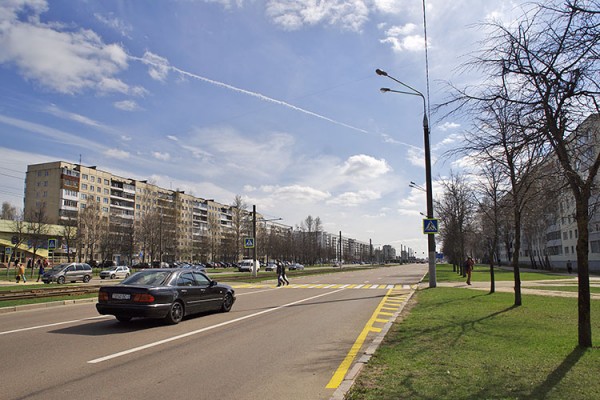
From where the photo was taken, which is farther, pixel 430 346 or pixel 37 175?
pixel 37 175

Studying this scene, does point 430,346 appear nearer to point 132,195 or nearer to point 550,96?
point 550,96

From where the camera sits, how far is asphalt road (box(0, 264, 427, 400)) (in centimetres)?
572

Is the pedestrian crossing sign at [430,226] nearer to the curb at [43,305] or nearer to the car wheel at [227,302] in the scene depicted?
the car wheel at [227,302]

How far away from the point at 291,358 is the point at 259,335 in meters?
2.46

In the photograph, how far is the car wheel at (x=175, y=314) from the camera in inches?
443

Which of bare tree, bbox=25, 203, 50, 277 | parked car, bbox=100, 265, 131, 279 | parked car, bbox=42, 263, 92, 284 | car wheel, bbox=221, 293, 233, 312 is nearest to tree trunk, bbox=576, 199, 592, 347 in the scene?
car wheel, bbox=221, 293, 233, 312

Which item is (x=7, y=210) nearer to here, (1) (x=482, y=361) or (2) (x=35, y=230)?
(2) (x=35, y=230)

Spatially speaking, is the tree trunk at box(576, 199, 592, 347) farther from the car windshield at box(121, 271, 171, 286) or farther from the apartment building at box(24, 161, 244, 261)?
the apartment building at box(24, 161, 244, 261)

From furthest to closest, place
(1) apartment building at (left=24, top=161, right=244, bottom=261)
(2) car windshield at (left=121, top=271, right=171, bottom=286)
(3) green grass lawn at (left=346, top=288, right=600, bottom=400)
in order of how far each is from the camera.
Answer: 1. (1) apartment building at (left=24, top=161, right=244, bottom=261)
2. (2) car windshield at (left=121, top=271, right=171, bottom=286)
3. (3) green grass lawn at (left=346, top=288, right=600, bottom=400)

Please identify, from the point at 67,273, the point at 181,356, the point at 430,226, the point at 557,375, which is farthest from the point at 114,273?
the point at 557,375

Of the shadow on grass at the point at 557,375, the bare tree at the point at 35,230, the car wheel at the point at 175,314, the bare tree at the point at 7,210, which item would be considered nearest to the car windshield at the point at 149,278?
the car wheel at the point at 175,314

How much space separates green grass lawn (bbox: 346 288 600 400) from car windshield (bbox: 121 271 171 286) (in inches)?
243

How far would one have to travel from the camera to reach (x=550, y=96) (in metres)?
7.02

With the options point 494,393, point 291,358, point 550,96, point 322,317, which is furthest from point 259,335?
point 550,96
